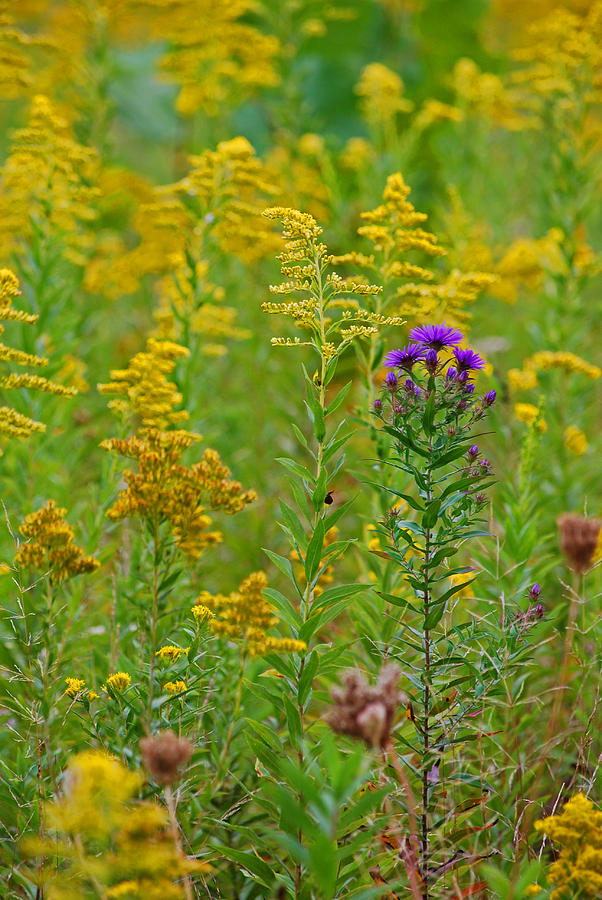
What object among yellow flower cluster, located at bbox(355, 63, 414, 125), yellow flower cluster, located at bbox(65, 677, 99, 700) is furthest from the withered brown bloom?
yellow flower cluster, located at bbox(355, 63, 414, 125)

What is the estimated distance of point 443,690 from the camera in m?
1.77

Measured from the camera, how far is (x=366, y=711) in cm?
120

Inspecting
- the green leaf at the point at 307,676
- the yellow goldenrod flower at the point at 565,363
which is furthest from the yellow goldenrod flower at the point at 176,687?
the yellow goldenrod flower at the point at 565,363

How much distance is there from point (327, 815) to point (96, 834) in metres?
0.37

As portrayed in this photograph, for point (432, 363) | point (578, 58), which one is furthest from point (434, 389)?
point (578, 58)

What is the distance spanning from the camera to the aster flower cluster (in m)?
1.70

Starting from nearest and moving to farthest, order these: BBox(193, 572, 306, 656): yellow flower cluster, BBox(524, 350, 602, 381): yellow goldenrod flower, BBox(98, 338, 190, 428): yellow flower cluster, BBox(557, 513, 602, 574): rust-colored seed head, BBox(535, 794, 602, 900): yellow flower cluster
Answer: BBox(535, 794, 602, 900): yellow flower cluster, BBox(557, 513, 602, 574): rust-colored seed head, BBox(193, 572, 306, 656): yellow flower cluster, BBox(98, 338, 190, 428): yellow flower cluster, BBox(524, 350, 602, 381): yellow goldenrod flower

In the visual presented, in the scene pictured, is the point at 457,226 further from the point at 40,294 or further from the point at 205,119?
the point at 205,119

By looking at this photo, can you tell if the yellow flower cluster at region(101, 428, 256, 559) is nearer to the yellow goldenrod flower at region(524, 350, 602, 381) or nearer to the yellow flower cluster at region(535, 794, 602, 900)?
the yellow flower cluster at region(535, 794, 602, 900)

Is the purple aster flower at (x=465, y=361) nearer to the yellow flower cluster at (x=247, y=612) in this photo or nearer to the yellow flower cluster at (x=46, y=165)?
the yellow flower cluster at (x=247, y=612)

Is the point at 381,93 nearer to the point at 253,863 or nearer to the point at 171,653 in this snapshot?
the point at 171,653

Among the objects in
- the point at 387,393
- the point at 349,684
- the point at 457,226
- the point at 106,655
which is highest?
the point at 457,226

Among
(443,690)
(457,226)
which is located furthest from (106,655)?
(457,226)

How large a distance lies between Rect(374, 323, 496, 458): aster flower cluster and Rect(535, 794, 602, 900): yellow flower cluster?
0.69 metres
